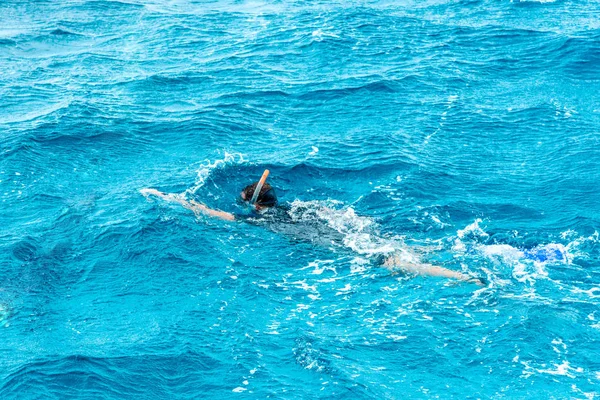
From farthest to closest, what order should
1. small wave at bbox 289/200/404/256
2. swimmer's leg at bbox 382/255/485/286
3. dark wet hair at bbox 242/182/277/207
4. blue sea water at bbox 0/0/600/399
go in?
dark wet hair at bbox 242/182/277/207, small wave at bbox 289/200/404/256, swimmer's leg at bbox 382/255/485/286, blue sea water at bbox 0/0/600/399

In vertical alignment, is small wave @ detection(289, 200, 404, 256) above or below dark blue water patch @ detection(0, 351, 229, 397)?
below

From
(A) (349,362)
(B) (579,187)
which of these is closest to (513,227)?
(B) (579,187)

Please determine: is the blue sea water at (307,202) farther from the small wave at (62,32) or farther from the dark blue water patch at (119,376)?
the small wave at (62,32)

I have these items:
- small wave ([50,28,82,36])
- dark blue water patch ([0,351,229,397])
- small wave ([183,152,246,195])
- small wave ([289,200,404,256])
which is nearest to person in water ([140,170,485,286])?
small wave ([289,200,404,256])

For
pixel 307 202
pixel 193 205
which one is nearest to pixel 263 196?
pixel 307 202

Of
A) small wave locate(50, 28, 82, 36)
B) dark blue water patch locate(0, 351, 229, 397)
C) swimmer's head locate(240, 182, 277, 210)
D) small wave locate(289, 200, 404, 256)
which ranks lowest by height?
small wave locate(289, 200, 404, 256)

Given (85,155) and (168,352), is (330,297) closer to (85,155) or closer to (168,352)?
(168,352)

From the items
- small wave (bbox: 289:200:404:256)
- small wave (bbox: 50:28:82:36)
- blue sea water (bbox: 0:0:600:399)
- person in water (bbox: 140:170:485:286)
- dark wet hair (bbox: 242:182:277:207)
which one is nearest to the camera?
blue sea water (bbox: 0:0:600:399)

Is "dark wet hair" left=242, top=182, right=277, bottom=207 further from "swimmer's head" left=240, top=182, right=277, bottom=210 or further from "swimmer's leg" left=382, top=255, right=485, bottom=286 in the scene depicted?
"swimmer's leg" left=382, top=255, right=485, bottom=286

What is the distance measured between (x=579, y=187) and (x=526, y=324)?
12.1 meters

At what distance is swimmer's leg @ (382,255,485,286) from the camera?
96.0ft

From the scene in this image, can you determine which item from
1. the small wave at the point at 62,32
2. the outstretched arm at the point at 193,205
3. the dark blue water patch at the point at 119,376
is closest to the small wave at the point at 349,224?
the outstretched arm at the point at 193,205

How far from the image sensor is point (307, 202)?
35656mm

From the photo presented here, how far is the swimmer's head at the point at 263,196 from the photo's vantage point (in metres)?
34.3
